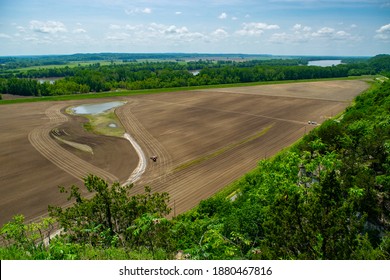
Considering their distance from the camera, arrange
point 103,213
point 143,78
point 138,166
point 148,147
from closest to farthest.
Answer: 1. point 103,213
2. point 138,166
3. point 148,147
4. point 143,78

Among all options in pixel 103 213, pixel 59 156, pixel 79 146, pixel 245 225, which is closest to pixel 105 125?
pixel 79 146

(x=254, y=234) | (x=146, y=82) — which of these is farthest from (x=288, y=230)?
(x=146, y=82)

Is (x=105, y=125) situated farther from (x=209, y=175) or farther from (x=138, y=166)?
(x=209, y=175)

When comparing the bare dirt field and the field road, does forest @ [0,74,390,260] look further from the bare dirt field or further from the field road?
the field road

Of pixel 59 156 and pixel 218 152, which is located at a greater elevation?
pixel 218 152

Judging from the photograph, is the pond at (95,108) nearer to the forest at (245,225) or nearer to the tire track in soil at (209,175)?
the tire track in soil at (209,175)

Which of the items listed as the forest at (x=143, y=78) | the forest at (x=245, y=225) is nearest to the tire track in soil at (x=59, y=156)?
the forest at (x=245, y=225)

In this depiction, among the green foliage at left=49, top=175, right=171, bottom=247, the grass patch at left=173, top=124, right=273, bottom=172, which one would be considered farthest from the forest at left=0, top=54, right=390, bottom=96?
the green foliage at left=49, top=175, right=171, bottom=247
